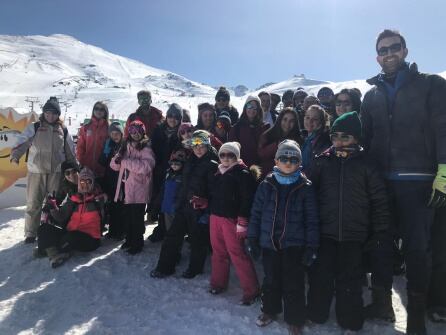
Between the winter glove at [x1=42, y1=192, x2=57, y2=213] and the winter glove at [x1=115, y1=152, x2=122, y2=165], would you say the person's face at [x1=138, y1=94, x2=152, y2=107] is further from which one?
the winter glove at [x1=42, y1=192, x2=57, y2=213]

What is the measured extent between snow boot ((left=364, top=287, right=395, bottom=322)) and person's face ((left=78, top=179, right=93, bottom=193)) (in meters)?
3.95

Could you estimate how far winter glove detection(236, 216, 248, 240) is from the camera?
11.8 feet

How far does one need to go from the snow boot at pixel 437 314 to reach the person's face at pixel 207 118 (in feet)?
11.9

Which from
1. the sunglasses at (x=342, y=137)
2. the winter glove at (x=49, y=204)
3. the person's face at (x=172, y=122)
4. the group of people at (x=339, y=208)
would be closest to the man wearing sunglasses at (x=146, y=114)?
the person's face at (x=172, y=122)

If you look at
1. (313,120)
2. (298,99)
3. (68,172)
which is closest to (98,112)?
(68,172)

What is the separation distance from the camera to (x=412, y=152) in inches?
122

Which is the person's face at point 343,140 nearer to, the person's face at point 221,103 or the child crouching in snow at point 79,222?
the person's face at point 221,103

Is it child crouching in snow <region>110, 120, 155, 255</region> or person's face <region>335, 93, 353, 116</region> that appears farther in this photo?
child crouching in snow <region>110, 120, 155, 255</region>

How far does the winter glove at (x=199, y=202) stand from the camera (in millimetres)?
4121

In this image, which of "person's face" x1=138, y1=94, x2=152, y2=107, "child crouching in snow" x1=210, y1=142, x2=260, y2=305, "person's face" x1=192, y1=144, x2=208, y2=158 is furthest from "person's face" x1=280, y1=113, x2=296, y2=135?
"person's face" x1=138, y1=94, x2=152, y2=107

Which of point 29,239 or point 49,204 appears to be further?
point 29,239

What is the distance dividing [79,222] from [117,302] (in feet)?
5.71

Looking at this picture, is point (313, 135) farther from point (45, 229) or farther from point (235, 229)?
point (45, 229)

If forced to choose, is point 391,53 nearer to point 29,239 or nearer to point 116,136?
point 116,136
